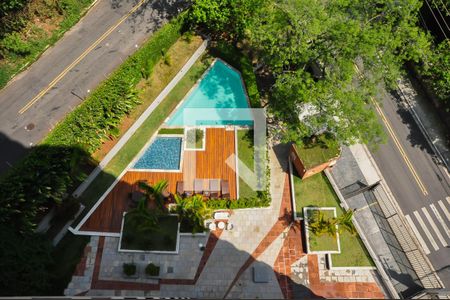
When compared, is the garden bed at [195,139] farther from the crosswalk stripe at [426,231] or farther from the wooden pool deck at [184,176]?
the crosswalk stripe at [426,231]

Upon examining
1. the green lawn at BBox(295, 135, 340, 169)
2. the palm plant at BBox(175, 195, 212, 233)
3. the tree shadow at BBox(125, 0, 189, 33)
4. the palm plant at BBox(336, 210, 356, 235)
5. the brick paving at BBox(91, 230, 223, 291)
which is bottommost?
the brick paving at BBox(91, 230, 223, 291)

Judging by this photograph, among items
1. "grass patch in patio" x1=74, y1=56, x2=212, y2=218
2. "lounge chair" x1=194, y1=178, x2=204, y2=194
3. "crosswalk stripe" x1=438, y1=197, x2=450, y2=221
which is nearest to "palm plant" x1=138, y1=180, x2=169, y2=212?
"lounge chair" x1=194, y1=178, x2=204, y2=194

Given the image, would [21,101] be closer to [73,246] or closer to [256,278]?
[73,246]

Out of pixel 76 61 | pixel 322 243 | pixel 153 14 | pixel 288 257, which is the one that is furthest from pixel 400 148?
pixel 76 61

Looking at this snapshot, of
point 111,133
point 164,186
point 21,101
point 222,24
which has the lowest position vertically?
point 164,186

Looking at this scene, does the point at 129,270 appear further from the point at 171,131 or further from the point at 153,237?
the point at 171,131

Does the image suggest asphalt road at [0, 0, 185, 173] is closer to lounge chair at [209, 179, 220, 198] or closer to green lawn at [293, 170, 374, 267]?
lounge chair at [209, 179, 220, 198]

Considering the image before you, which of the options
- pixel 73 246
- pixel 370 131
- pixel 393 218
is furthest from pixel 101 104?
pixel 393 218
